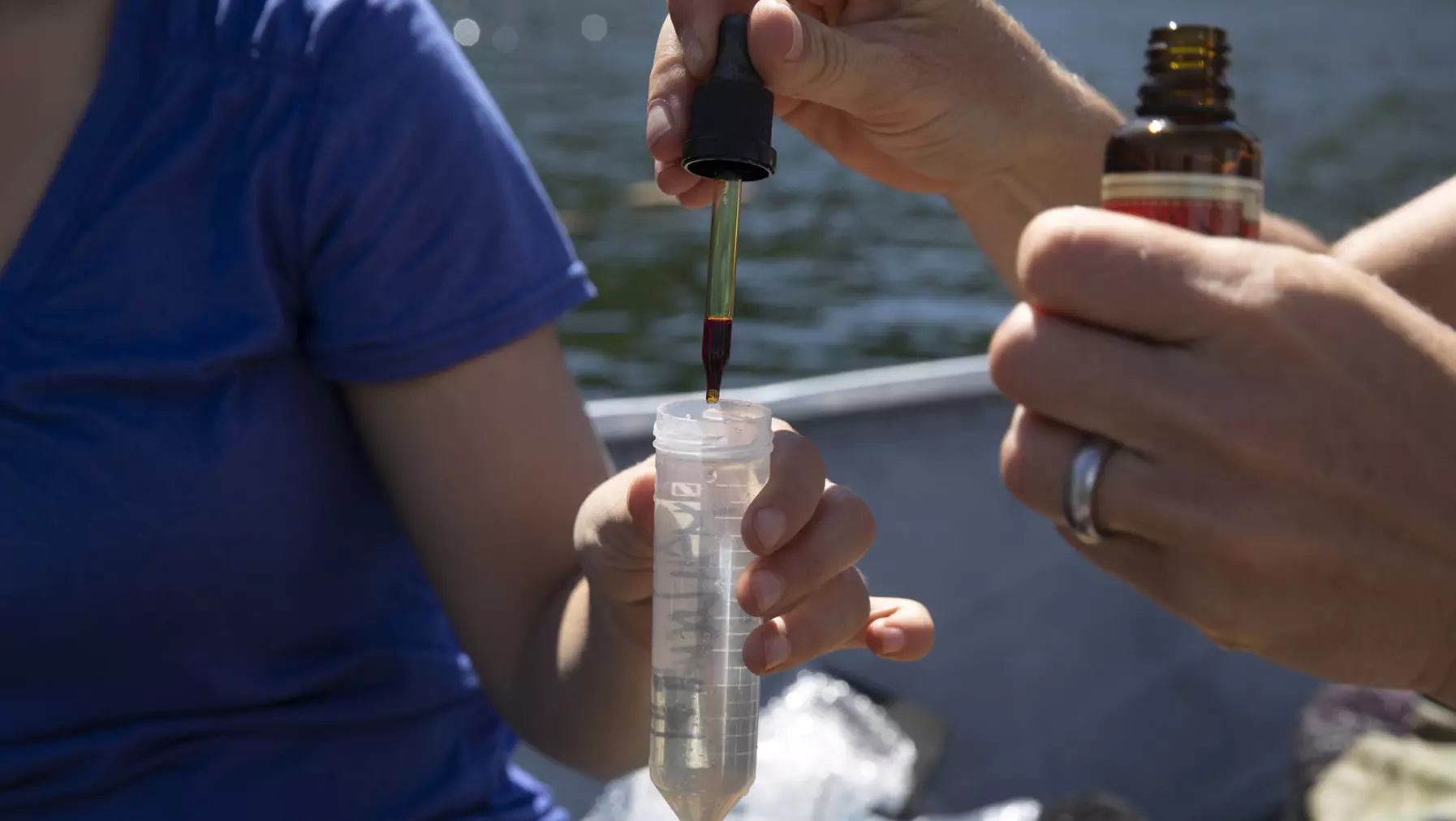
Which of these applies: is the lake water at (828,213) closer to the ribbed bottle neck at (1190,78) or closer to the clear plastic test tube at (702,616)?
the ribbed bottle neck at (1190,78)

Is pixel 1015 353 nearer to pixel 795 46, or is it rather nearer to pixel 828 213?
pixel 795 46

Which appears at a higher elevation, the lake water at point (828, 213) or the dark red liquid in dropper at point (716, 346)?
the dark red liquid in dropper at point (716, 346)

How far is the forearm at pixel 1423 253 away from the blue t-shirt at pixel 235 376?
867mm

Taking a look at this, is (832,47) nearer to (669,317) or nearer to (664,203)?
(669,317)

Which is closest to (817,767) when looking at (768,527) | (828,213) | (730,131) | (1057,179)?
(1057,179)

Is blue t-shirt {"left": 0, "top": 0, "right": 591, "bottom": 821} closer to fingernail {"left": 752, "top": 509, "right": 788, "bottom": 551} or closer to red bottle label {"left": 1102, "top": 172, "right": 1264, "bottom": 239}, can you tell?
fingernail {"left": 752, "top": 509, "right": 788, "bottom": 551}

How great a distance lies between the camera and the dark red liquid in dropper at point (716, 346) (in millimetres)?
1012

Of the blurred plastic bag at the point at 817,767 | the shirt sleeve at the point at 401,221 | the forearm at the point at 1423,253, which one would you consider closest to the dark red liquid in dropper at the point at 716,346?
the shirt sleeve at the point at 401,221

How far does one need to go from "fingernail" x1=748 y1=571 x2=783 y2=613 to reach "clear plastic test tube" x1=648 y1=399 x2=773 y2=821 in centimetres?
4

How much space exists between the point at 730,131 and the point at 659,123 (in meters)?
0.08

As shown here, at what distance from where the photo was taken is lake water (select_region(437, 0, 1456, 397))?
10.7 m

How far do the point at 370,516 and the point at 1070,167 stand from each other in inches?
35.7

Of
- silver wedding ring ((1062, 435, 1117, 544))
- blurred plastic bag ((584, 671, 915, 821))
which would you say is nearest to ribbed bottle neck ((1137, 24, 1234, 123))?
silver wedding ring ((1062, 435, 1117, 544))

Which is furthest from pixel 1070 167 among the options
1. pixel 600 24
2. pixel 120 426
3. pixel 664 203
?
pixel 600 24
